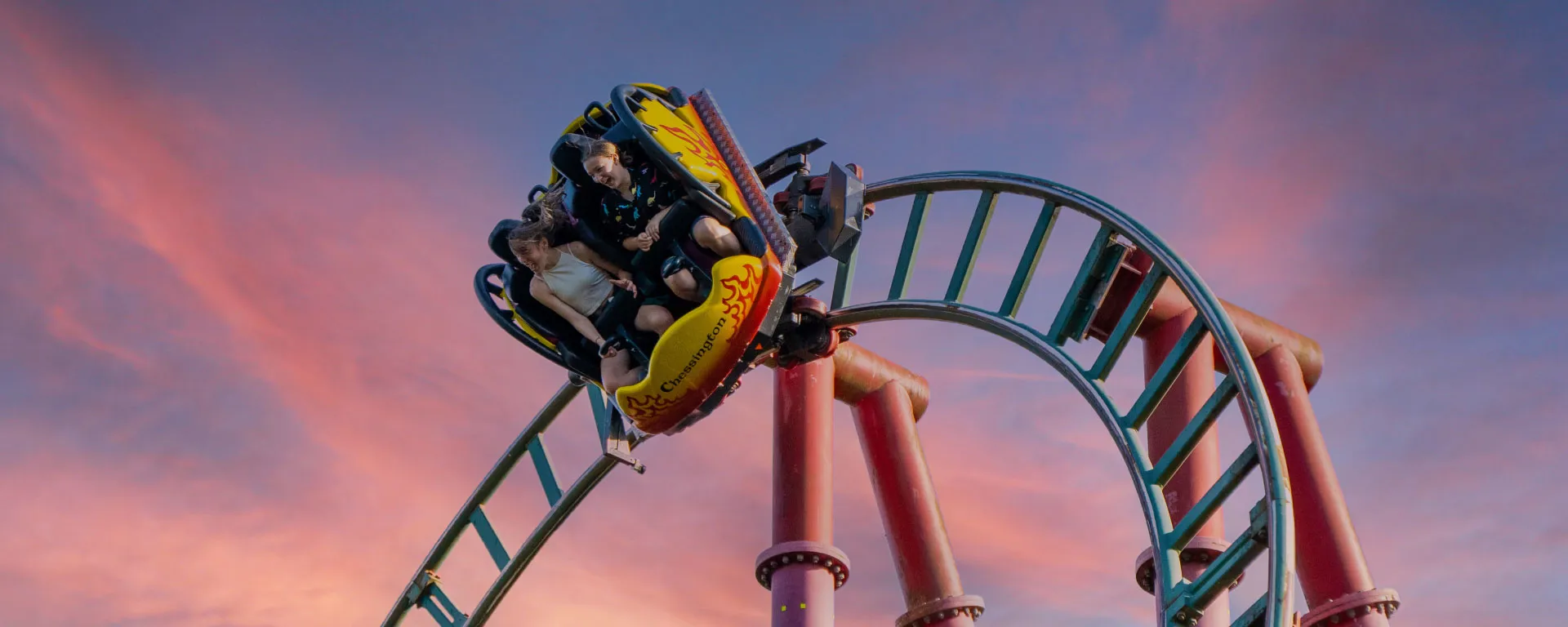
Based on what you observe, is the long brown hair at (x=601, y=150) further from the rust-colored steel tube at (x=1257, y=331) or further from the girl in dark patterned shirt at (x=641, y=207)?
the rust-colored steel tube at (x=1257, y=331)

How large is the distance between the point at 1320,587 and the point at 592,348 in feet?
12.6

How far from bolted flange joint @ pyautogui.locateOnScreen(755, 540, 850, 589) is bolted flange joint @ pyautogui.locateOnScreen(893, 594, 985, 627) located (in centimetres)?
63

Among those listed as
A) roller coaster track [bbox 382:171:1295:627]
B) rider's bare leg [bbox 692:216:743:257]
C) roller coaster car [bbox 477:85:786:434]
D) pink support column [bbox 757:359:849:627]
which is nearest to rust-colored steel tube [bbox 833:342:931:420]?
pink support column [bbox 757:359:849:627]

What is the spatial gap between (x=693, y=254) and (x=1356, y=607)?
12.1 ft

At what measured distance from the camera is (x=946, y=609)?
8.77m

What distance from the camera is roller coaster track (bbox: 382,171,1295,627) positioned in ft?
17.2

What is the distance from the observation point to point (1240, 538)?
17.3 feet

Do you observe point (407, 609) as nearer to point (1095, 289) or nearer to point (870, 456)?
point (870, 456)

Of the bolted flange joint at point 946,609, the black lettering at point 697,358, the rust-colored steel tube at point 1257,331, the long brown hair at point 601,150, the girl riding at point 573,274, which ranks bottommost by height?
the black lettering at point 697,358

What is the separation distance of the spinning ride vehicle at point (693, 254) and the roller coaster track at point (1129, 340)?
0.31 meters

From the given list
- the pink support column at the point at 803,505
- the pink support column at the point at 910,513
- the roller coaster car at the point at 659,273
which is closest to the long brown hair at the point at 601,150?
the roller coaster car at the point at 659,273

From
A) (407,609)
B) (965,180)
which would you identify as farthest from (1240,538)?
(407,609)

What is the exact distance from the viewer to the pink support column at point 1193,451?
8039 mm

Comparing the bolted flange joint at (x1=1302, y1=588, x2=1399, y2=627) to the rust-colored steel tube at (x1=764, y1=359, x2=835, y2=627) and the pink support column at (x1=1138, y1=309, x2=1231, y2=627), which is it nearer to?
the pink support column at (x1=1138, y1=309, x2=1231, y2=627)
